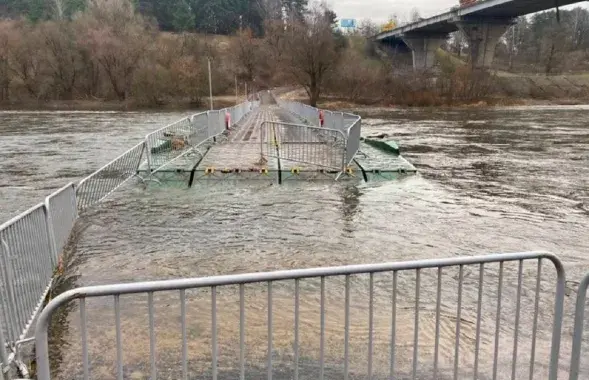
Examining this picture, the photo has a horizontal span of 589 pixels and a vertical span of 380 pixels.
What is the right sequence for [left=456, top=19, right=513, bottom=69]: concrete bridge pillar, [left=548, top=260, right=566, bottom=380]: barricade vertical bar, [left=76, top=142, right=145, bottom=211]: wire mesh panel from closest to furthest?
[left=548, top=260, right=566, bottom=380]: barricade vertical bar → [left=76, top=142, right=145, bottom=211]: wire mesh panel → [left=456, top=19, right=513, bottom=69]: concrete bridge pillar

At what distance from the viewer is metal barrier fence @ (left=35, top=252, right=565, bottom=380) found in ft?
12.0

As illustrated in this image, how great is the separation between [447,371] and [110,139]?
28246 mm

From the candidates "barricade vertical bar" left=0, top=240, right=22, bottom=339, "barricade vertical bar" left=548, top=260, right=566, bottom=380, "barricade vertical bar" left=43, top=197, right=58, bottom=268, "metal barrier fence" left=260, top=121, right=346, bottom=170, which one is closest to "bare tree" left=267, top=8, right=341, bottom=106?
"metal barrier fence" left=260, top=121, right=346, bottom=170

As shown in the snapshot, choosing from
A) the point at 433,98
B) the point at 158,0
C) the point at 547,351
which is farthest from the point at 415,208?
the point at 158,0

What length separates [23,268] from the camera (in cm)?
509

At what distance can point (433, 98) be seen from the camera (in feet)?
240

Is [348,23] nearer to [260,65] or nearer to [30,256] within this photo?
[260,65]

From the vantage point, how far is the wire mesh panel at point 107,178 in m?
10.1

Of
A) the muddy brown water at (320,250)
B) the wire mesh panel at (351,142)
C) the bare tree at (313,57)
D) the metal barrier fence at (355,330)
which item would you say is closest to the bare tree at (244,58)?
the bare tree at (313,57)

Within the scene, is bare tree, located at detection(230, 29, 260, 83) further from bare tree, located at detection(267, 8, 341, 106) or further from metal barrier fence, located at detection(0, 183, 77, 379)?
metal barrier fence, located at detection(0, 183, 77, 379)

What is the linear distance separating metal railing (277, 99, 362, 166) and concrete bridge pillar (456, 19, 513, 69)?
161 feet

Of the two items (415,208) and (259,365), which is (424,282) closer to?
(259,365)

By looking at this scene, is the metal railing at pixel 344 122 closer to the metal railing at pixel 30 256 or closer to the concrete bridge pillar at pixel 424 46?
the metal railing at pixel 30 256

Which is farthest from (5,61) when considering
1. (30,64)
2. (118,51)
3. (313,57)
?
(313,57)
